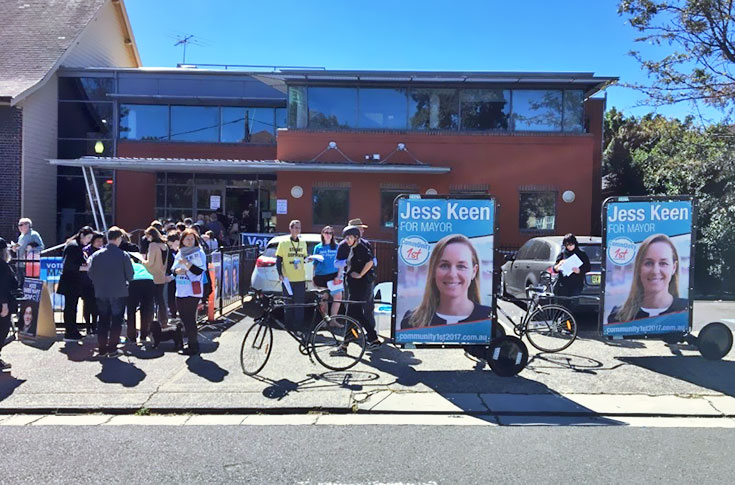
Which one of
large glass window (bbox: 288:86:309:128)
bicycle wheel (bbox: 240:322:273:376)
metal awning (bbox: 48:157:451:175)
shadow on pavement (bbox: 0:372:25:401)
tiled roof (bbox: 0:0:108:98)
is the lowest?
shadow on pavement (bbox: 0:372:25:401)

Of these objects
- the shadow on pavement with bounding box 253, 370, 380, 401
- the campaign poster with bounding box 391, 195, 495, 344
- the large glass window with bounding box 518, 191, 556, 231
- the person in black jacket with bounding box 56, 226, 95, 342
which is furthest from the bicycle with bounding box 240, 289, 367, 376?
the large glass window with bounding box 518, 191, 556, 231

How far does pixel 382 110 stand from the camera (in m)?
16.7

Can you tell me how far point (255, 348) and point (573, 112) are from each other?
13.2 metres

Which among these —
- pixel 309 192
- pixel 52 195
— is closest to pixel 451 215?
pixel 309 192

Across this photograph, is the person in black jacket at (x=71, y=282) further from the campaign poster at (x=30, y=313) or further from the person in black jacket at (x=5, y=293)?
the person in black jacket at (x=5, y=293)

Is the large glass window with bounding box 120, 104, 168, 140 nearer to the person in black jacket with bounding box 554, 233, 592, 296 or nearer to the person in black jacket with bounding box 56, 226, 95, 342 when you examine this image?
the person in black jacket with bounding box 56, 226, 95, 342

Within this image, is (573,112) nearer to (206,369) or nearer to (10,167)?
(206,369)

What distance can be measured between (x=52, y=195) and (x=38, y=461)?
694 inches

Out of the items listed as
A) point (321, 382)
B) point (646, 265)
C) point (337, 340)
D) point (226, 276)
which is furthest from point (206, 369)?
point (646, 265)

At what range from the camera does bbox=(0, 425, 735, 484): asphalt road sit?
4027 millimetres

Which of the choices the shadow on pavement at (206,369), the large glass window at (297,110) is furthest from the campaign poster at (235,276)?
the large glass window at (297,110)

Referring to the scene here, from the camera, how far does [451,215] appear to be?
6.68 meters

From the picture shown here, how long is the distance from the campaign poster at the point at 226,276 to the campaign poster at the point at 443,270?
392 cm

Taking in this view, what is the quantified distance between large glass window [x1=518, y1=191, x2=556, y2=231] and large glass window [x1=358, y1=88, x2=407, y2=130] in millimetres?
4261
